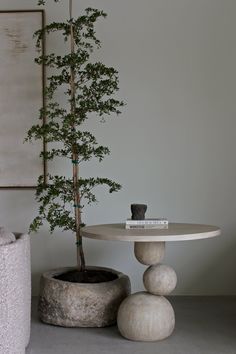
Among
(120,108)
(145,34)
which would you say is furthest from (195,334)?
(145,34)

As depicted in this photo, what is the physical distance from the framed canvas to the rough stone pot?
0.94 meters

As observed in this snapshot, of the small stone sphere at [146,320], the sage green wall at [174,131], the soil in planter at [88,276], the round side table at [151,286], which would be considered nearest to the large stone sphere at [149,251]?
the round side table at [151,286]

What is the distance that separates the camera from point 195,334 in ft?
8.79

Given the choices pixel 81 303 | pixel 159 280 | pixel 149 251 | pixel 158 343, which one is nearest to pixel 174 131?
pixel 149 251

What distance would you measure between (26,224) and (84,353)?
1.33m

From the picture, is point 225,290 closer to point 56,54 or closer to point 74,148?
point 74,148

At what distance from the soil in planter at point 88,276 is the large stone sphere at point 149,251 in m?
0.41

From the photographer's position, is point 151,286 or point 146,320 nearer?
point 146,320

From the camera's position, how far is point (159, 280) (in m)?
2.60

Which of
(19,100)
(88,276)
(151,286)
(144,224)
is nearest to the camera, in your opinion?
(151,286)

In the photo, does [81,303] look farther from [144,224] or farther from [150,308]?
[144,224]

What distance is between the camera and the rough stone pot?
2.78 metres

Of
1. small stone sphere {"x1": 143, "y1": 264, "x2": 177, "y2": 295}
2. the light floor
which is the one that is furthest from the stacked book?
the light floor

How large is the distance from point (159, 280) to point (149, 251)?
17 centimetres
